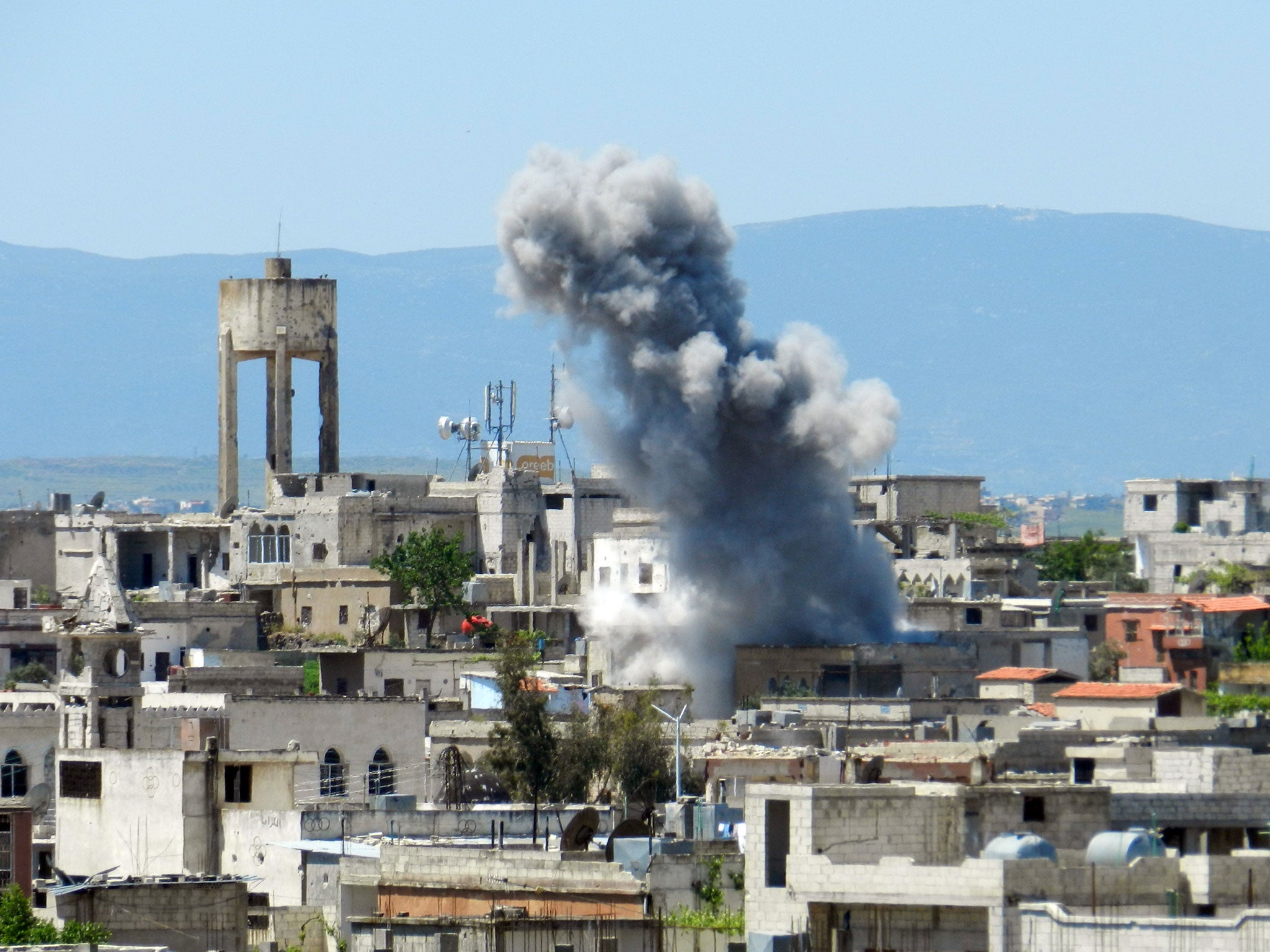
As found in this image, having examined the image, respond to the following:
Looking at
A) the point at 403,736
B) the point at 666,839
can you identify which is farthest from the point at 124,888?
the point at 403,736

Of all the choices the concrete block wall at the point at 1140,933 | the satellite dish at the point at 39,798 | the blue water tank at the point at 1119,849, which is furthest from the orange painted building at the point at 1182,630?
the concrete block wall at the point at 1140,933

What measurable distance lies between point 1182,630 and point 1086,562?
87.5 ft

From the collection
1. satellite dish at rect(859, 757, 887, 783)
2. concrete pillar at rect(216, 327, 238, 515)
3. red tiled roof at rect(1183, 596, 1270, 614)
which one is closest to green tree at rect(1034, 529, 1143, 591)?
red tiled roof at rect(1183, 596, 1270, 614)

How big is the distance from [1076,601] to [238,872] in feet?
122

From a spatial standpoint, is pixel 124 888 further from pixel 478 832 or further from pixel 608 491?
pixel 608 491

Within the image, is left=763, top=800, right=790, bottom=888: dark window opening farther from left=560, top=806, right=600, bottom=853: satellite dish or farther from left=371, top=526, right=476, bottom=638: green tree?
left=371, top=526, right=476, bottom=638: green tree

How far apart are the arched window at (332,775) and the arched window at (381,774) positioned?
0.28 meters

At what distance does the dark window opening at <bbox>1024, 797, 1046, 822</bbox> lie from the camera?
20.0 metres

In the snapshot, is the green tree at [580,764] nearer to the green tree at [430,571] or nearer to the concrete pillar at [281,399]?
the green tree at [430,571]

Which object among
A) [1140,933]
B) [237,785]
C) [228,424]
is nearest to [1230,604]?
[228,424]

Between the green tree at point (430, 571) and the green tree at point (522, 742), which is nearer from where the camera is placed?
the green tree at point (522, 742)

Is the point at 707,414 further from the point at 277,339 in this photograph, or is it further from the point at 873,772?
the point at 873,772

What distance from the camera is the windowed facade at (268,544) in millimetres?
76125

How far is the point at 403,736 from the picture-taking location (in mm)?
39594
